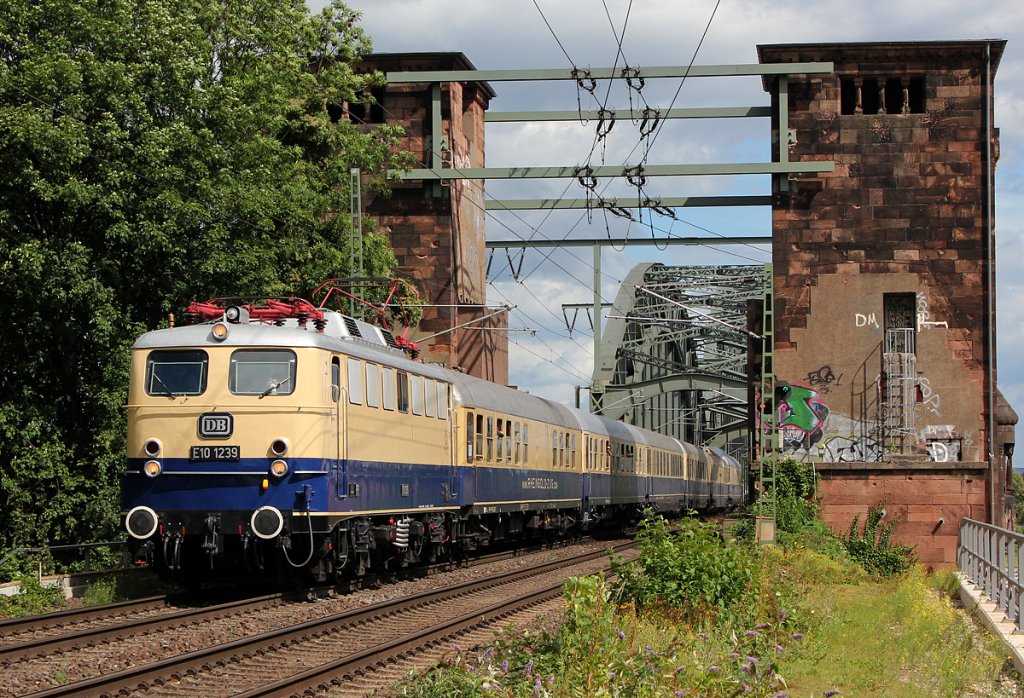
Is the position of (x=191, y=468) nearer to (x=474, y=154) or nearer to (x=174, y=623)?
(x=174, y=623)

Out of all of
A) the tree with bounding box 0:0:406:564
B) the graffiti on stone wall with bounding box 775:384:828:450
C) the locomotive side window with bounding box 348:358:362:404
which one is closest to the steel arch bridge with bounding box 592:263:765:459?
the graffiti on stone wall with bounding box 775:384:828:450

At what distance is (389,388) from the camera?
19281 mm

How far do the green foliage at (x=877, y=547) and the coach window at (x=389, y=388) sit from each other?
475 inches

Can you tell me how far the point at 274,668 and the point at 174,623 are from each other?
9.32ft

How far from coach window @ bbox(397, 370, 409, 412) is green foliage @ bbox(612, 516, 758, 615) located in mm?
5239

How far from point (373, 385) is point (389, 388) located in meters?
0.71

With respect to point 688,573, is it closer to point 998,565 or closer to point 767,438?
point 998,565

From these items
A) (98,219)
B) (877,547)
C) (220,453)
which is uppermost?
(98,219)

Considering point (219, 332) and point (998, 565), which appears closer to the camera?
point (998, 565)

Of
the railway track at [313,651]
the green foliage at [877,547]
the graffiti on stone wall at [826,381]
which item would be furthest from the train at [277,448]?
the graffiti on stone wall at [826,381]

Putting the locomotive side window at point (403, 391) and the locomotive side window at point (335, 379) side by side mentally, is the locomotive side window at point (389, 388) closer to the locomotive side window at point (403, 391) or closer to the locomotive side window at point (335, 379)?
the locomotive side window at point (403, 391)

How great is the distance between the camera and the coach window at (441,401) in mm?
21969

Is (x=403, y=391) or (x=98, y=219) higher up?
(x=98, y=219)

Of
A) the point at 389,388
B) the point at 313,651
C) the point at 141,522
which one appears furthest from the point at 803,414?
the point at 313,651
